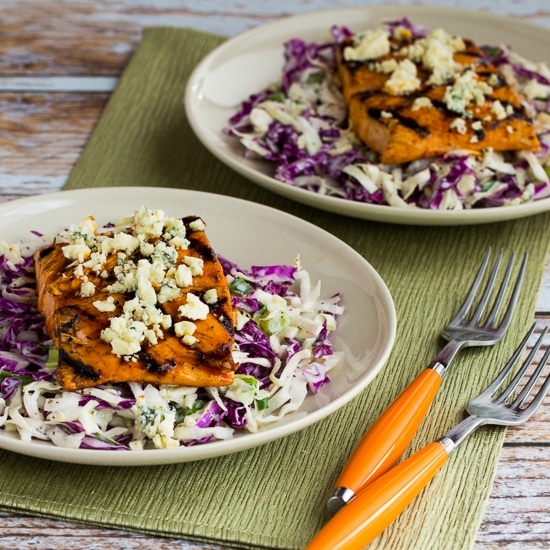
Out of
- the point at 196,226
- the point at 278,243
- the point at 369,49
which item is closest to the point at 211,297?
the point at 196,226

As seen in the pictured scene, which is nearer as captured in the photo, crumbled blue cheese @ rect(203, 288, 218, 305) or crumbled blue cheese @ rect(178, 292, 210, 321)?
crumbled blue cheese @ rect(178, 292, 210, 321)

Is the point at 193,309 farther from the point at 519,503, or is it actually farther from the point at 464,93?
the point at 464,93

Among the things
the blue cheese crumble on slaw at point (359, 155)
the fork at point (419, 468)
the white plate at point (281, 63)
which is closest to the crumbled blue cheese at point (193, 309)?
the fork at point (419, 468)

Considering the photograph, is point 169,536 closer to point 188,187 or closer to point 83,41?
point 188,187

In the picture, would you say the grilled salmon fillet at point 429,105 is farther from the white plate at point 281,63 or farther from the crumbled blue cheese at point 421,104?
the white plate at point 281,63

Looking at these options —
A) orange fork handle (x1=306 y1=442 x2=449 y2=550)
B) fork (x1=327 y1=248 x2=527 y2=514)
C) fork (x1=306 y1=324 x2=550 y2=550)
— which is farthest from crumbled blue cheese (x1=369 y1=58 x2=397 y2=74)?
orange fork handle (x1=306 y1=442 x2=449 y2=550)

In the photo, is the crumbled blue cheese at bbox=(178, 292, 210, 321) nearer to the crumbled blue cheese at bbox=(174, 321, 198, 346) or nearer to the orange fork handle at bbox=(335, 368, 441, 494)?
the crumbled blue cheese at bbox=(174, 321, 198, 346)
